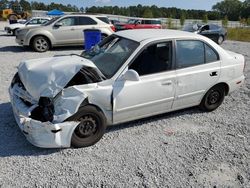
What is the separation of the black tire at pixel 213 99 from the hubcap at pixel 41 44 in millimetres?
8428

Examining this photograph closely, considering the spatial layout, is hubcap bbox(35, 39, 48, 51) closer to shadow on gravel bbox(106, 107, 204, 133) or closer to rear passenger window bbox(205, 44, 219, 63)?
shadow on gravel bbox(106, 107, 204, 133)

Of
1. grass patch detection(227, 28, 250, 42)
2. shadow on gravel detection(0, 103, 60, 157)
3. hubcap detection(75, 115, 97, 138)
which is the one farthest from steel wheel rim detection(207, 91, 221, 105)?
grass patch detection(227, 28, 250, 42)

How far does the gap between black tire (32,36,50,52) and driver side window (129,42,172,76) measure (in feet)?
27.3

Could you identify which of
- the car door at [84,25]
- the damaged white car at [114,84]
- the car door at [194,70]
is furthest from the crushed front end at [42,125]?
the car door at [84,25]

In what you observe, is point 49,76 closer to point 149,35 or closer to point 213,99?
point 149,35

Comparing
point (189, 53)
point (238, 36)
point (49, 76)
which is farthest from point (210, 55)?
point (238, 36)

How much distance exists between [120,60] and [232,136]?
2.18m

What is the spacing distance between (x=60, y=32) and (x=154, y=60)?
8454 millimetres

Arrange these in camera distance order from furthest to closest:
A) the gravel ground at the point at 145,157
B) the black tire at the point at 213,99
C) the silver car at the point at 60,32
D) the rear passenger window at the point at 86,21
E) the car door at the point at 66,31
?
the rear passenger window at the point at 86,21
the car door at the point at 66,31
the silver car at the point at 60,32
the black tire at the point at 213,99
the gravel ground at the point at 145,157

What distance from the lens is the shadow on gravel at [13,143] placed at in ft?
11.8

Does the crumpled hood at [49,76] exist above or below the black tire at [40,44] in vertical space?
below

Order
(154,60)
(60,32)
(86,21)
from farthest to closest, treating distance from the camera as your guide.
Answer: (86,21) → (60,32) → (154,60)

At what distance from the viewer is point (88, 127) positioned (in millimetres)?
3734

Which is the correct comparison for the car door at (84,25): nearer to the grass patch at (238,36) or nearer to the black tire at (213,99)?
the black tire at (213,99)
